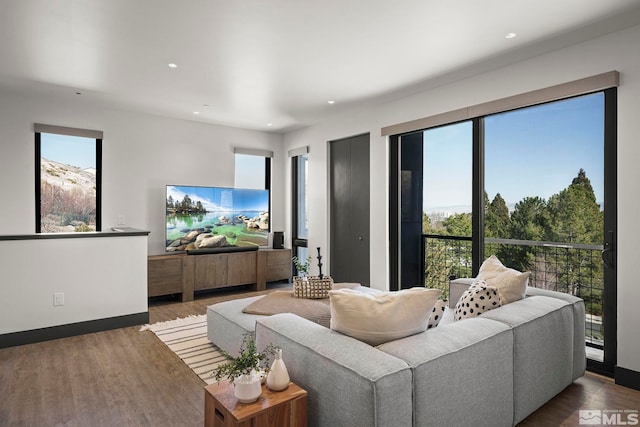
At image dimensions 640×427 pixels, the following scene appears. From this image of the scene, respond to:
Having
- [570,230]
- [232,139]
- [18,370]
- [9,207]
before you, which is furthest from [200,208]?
[570,230]

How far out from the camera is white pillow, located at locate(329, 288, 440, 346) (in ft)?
5.79

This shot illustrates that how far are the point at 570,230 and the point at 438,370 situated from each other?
2.30 m

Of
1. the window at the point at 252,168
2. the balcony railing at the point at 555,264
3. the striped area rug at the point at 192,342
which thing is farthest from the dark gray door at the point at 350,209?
the striped area rug at the point at 192,342

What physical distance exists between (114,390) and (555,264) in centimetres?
361

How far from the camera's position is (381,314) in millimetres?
1762

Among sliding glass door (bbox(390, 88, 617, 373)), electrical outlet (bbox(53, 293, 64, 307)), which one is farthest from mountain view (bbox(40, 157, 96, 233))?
sliding glass door (bbox(390, 88, 617, 373))

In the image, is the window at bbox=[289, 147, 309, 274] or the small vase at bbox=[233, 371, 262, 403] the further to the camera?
the window at bbox=[289, 147, 309, 274]

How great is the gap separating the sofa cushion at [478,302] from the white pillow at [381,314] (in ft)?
2.59

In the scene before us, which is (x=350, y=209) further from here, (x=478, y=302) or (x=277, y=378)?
(x=277, y=378)

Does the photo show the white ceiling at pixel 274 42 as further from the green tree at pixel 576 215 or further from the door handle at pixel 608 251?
the door handle at pixel 608 251

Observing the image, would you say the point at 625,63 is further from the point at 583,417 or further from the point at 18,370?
the point at 18,370

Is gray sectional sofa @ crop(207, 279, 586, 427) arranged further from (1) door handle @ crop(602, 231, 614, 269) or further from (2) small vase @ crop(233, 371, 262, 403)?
(1) door handle @ crop(602, 231, 614, 269)

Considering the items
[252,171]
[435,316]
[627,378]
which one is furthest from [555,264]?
[252,171]

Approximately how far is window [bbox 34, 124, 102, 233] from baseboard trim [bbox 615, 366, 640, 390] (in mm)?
5616
